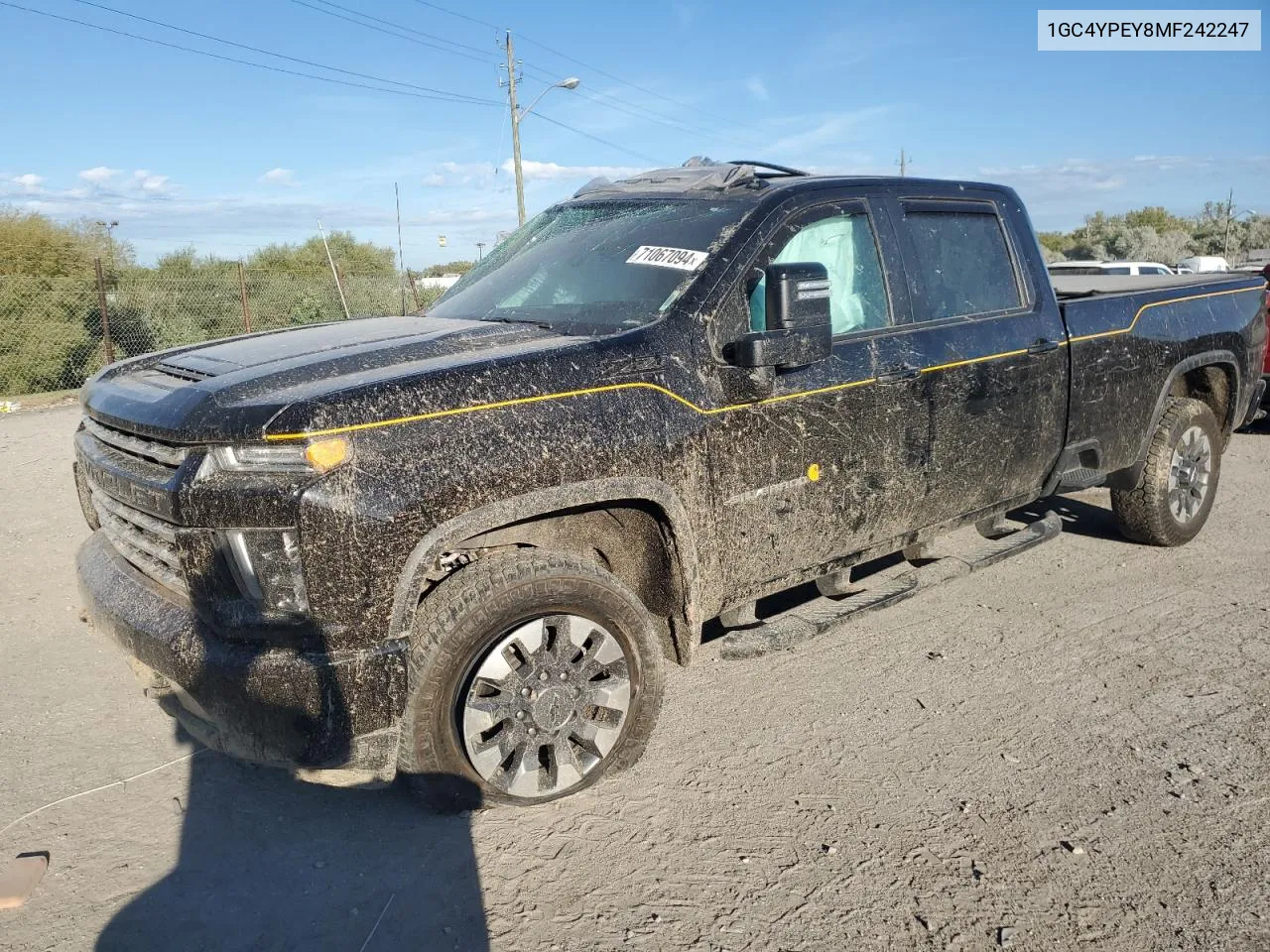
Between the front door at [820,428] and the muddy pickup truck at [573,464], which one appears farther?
the front door at [820,428]

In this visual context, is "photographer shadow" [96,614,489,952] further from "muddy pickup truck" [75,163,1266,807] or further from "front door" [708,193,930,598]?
"front door" [708,193,930,598]

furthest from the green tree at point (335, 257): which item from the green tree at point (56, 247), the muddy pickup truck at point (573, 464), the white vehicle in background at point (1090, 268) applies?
the muddy pickup truck at point (573, 464)

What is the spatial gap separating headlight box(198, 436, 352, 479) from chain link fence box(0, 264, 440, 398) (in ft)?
38.0

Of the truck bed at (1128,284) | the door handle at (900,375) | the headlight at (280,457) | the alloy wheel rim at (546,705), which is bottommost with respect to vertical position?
the alloy wheel rim at (546,705)

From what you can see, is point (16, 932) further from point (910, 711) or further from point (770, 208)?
point (770, 208)

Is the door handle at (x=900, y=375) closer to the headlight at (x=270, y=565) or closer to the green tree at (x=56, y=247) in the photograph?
the headlight at (x=270, y=565)

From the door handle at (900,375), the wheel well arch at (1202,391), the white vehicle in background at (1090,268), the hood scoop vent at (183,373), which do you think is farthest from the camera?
the white vehicle in background at (1090,268)

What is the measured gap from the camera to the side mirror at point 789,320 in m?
3.23

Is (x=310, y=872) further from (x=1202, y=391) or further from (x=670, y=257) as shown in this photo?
(x=1202, y=391)

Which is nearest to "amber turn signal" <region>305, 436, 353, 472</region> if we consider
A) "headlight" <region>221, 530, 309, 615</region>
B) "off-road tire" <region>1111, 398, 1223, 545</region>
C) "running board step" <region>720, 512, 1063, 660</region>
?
"headlight" <region>221, 530, 309, 615</region>

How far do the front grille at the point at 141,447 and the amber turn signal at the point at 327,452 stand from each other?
0.45m

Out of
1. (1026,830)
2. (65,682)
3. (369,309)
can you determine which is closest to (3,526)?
(65,682)

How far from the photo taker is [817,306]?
3.32 m

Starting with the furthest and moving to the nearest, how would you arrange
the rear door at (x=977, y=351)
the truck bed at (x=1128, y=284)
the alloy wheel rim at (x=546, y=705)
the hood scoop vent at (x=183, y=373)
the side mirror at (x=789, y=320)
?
1. the truck bed at (x=1128, y=284)
2. the rear door at (x=977, y=351)
3. the side mirror at (x=789, y=320)
4. the hood scoop vent at (x=183, y=373)
5. the alloy wheel rim at (x=546, y=705)
